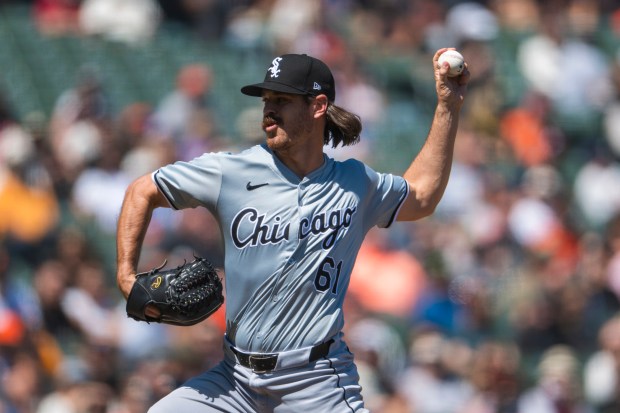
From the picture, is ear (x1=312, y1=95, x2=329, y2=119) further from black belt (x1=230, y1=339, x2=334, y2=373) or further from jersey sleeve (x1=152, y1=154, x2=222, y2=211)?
black belt (x1=230, y1=339, x2=334, y2=373)

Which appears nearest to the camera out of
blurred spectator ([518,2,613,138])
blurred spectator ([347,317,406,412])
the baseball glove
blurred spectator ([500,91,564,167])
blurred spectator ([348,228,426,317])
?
the baseball glove

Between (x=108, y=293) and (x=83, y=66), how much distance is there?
346cm

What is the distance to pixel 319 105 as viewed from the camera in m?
5.36

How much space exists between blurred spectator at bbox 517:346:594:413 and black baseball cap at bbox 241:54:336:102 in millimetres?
4347

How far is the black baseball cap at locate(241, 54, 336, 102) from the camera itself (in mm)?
5223

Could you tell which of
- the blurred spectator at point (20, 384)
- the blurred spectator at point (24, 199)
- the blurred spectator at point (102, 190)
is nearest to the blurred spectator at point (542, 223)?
the blurred spectator at point (102, 190)

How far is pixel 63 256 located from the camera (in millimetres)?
9359

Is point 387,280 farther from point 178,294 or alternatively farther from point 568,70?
point 178,294

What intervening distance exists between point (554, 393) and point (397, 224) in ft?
6.80

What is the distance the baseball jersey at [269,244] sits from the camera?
5172 millimetres

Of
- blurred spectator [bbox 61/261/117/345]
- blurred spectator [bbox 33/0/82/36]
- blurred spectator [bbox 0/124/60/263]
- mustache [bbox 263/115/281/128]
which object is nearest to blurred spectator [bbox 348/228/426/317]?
blurred spectator [bbox 61/261/117/345]

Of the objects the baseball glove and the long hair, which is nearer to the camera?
the baseball glove

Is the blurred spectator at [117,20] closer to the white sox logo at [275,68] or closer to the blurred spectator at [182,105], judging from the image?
the blurred spectator at [182,105]

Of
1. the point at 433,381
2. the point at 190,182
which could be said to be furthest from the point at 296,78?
the point at 433,381
